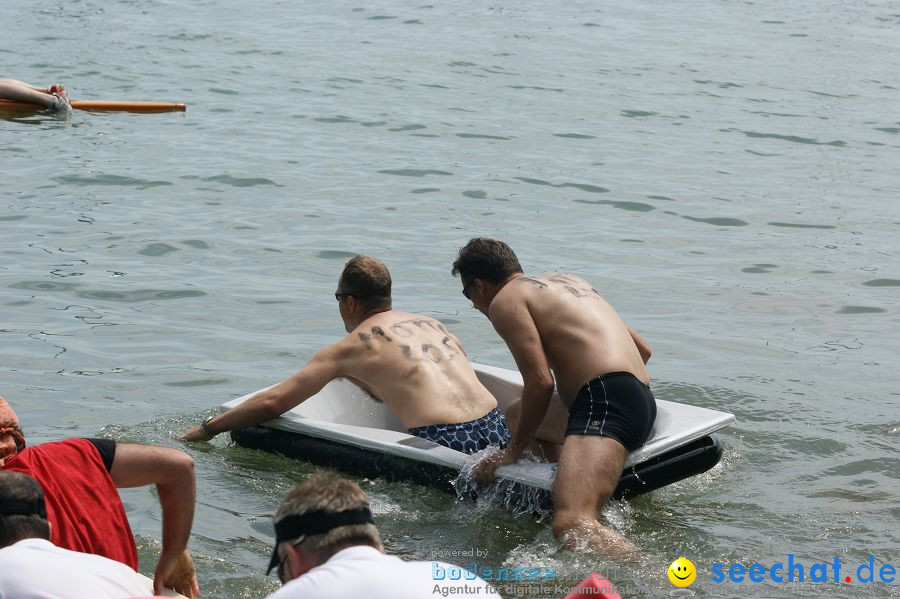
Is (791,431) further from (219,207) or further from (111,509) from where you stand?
(219,207)

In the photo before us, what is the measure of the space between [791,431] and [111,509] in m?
4.71

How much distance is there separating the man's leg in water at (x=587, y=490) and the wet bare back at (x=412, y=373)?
87 cm

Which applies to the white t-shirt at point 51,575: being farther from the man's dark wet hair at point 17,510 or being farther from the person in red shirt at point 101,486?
the person in red shirt at point 101,486

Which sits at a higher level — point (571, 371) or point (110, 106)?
point (571, 371)

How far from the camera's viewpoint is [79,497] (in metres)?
4.05

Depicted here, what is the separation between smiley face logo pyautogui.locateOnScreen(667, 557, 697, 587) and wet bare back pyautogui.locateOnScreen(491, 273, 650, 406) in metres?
1.05

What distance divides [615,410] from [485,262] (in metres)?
1.00

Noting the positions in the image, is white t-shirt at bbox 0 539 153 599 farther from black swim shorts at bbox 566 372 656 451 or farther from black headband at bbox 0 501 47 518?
black swim shorts at bbox 566 372 656 451

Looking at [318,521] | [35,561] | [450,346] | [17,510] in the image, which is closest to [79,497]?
[17,510]

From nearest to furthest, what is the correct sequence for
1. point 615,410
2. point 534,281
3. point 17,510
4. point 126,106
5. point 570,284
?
point 17,510 → point 615,410 → point 534,281 → point 570,284 → point 126,106

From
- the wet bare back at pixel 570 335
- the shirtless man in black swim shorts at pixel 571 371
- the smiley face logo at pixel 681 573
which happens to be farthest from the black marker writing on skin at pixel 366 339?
the smiley face logo at pixel 681 573

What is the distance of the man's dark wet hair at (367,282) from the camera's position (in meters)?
6.77

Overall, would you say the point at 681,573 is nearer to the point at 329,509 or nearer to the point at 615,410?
the point at 615,410

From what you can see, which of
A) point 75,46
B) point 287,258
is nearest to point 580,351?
point 287,258
